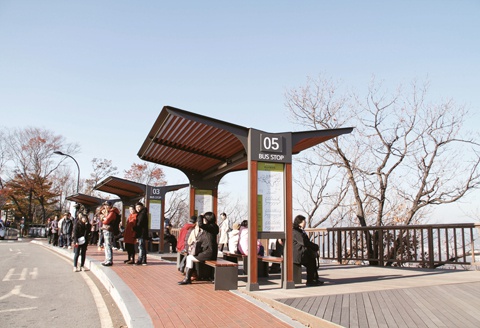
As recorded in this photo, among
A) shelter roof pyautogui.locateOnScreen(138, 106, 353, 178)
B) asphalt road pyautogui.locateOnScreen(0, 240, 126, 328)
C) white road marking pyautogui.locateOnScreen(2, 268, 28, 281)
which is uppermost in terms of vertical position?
shelter roof pyautogui.locateOnScreen(138, 106, 353, 178)

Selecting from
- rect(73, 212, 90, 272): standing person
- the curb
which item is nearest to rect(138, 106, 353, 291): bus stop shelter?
the curb

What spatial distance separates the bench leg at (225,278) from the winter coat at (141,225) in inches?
186

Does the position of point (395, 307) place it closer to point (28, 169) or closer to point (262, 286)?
point (262, 286)

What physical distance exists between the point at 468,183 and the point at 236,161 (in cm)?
1143

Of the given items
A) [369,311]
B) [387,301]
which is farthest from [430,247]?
[369,311]

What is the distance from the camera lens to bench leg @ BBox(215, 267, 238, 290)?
26.6 ft

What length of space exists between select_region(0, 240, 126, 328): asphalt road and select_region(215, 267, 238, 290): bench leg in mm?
1862

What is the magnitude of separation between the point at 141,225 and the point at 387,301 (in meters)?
7.52

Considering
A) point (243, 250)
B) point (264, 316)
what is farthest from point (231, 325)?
point (243, 250)

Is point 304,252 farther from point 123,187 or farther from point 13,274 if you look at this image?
point 123,187

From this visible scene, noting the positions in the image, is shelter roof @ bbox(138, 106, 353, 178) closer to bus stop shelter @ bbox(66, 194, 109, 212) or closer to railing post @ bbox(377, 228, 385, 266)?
railing post @ bbox(377, 228, 385, 266)

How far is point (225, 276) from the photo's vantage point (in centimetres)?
817

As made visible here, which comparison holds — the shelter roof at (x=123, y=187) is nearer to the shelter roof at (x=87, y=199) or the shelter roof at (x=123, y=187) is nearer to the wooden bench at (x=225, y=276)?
the shelter roof at (x=87, y=199)

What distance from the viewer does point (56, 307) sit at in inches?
298
